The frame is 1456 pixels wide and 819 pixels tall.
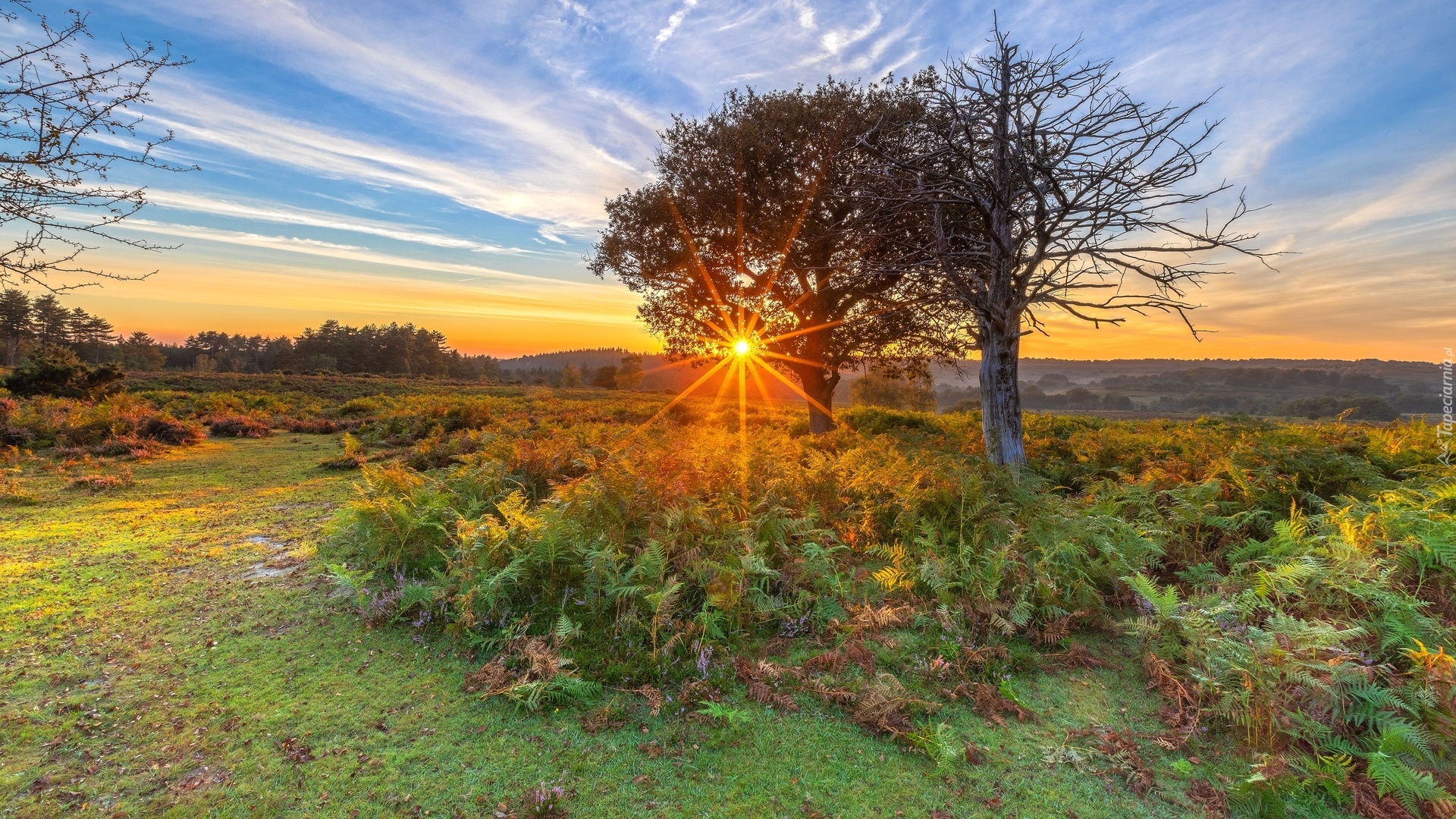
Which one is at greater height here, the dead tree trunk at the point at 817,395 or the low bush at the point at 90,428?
the dead tree trunk at the point at 817,395

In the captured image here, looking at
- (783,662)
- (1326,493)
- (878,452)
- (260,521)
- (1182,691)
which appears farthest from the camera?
(878,452)

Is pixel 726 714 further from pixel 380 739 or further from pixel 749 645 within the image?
pixel 380 739

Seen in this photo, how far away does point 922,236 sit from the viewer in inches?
461

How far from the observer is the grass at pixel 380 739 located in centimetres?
295

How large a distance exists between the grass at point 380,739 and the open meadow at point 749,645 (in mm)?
20

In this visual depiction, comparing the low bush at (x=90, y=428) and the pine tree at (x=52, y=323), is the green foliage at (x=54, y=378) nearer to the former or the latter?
the low bush at (x=90, y=428)

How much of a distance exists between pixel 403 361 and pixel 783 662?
94.0 metres

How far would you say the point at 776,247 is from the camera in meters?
14.5

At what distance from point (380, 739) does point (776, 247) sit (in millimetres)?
13226

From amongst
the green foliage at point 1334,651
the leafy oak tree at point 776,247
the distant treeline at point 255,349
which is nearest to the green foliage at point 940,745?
the green foliage at point 1334,651

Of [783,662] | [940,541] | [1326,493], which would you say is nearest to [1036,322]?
[1326,493]

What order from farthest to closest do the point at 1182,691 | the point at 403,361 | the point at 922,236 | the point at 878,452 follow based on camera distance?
the point at 403,361 < the point at 922,236 < the point at 878,452 < the point at 1182,691

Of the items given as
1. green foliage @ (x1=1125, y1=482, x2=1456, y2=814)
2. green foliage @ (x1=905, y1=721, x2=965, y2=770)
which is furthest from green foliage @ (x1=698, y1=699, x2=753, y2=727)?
green foliage @ (x1=1125, y1=482, x2=1456, y2=814)

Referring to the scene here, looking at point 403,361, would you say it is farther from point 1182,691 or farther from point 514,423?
point 1182,691
